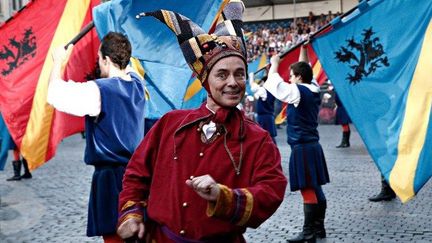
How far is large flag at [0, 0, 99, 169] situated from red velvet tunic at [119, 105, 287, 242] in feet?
9.04

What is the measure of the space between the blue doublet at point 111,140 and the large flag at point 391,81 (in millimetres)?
1916

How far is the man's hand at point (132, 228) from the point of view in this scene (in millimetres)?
2287

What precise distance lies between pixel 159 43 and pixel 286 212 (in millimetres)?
2930

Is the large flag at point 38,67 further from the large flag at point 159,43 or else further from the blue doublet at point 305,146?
the blue doublet at point 305,146

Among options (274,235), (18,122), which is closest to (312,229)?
(274,235)

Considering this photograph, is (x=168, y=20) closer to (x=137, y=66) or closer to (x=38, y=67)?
(x=137, y=66)

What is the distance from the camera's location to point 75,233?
5734 millimetres

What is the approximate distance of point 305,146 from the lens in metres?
5.54

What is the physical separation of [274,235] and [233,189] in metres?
3.55

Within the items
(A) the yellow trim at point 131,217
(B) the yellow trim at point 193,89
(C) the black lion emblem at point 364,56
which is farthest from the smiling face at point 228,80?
(C) the black lion emblem at point 364,56

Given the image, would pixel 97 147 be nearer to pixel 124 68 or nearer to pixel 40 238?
pixel 124 68

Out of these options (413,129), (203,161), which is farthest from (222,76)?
(413,129)

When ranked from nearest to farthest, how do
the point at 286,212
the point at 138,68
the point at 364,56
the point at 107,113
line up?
the point at 107,113
the point at 138,68
the point at 364,56
the point at 286,212

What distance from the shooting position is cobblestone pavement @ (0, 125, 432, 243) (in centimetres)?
553
